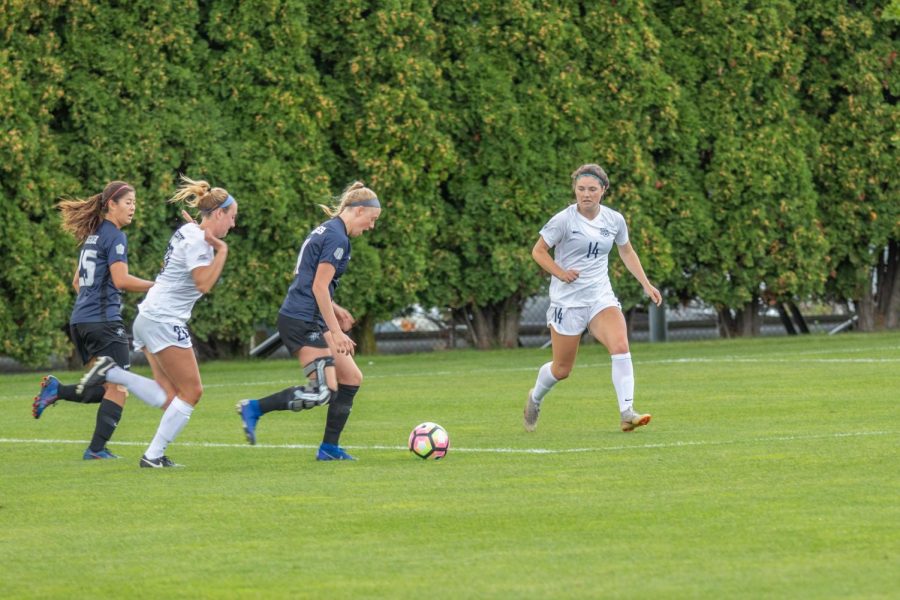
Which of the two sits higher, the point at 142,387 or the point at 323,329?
the point at 323,329

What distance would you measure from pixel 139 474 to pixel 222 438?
9.50ft

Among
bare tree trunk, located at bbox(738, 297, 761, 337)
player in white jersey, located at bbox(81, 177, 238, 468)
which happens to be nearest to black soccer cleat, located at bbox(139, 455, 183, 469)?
player in white jersey, located at bbox(81, 177, 238, 468)

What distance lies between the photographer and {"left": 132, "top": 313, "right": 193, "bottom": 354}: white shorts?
486 inches

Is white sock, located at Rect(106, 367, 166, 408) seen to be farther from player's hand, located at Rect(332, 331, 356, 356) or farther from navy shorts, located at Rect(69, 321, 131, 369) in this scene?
player's hand, located at Rect(332, 331, 356, 356)

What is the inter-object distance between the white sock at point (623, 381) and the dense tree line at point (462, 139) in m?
11.6

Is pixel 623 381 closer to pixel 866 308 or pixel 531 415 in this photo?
pixel 531 415

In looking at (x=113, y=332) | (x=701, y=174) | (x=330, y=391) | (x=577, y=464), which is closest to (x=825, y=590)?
(x=577, y=464)

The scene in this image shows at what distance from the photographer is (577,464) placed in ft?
38.4

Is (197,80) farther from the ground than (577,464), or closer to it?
farther from the ground

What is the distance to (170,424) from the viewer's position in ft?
40.4

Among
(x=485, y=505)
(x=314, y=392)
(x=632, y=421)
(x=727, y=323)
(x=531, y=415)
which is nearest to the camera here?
(x=485, y=505)

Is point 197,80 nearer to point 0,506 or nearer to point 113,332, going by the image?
point 113,332


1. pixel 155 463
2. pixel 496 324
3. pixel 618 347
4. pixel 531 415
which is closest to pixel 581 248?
pixel 618 347

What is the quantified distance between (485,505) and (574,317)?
16.9 ft
